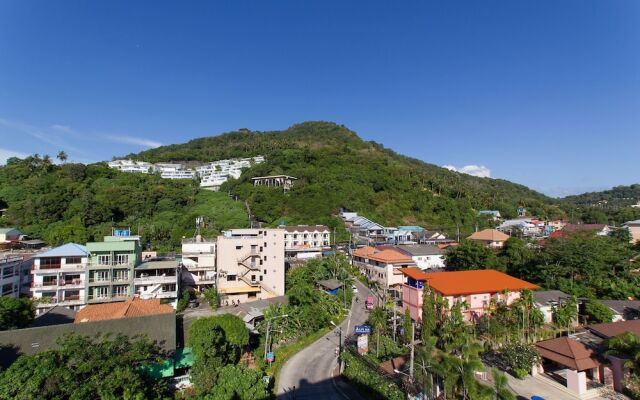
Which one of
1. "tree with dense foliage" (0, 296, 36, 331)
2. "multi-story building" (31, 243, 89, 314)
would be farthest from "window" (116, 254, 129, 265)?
"tree with dense foliage" (0, 296, 36, 331)

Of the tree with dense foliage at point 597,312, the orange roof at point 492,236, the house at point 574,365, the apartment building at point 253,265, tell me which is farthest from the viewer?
the orange roof at point 492,236

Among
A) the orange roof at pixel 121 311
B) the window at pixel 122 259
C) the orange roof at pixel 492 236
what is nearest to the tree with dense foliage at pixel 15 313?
the orange roof at pixel 121 311

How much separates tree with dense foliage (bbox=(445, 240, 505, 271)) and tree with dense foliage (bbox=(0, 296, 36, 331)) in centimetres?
3619

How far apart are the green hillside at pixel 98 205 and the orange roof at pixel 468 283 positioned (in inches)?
1304

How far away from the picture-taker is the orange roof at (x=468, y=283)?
2436 centimetres

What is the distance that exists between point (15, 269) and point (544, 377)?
125 feet

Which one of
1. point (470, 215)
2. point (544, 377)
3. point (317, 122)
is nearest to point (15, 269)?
point (544, 377)

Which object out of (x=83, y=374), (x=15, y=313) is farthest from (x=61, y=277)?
(x=83, y=374)

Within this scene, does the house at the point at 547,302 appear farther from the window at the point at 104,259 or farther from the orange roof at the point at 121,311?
the window at the point at 104,259

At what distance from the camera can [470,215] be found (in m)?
75.5

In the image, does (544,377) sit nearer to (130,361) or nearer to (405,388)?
(405,388)

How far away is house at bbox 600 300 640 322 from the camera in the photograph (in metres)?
24.9

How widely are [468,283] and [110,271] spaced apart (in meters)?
28.6

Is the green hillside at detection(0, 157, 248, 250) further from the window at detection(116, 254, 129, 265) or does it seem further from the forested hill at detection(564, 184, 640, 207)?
the forested hill at detection(564, 184, 640, 207)
